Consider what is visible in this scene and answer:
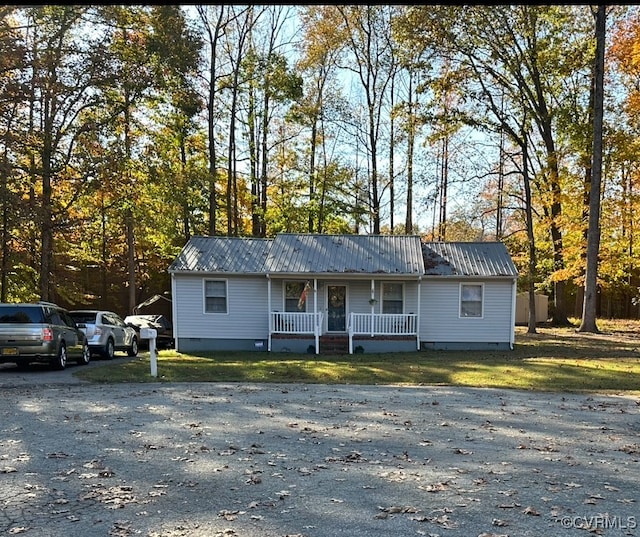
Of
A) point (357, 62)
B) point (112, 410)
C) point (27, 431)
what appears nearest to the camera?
point (27, 431)

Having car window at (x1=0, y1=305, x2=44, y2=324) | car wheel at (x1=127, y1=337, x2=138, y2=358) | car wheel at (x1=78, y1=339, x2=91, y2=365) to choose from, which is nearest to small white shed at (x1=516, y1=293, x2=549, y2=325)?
car wheel at (x1=127, y1=337, x2=138, y2=358)

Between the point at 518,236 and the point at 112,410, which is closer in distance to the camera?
the point at 112,410

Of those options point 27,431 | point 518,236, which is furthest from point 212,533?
point 518,236

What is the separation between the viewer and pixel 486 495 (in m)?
4.68

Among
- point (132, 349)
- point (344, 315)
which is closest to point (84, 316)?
point (132, 349)

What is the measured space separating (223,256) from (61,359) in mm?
7769

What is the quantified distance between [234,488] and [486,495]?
2.17 metres

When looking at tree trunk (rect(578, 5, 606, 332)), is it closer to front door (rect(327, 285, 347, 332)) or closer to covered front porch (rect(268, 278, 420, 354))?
covered front porch (rect(268, 278, 420, 354))

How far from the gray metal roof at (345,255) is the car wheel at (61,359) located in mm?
7193

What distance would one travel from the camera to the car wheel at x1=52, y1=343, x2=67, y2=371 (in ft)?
44.6

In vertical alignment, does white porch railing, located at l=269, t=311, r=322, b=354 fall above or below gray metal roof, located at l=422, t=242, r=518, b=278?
below

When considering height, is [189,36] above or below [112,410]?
above

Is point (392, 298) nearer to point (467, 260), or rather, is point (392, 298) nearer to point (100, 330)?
point (467, 260)

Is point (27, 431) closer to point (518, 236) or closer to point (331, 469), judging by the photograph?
point (331, 469)
